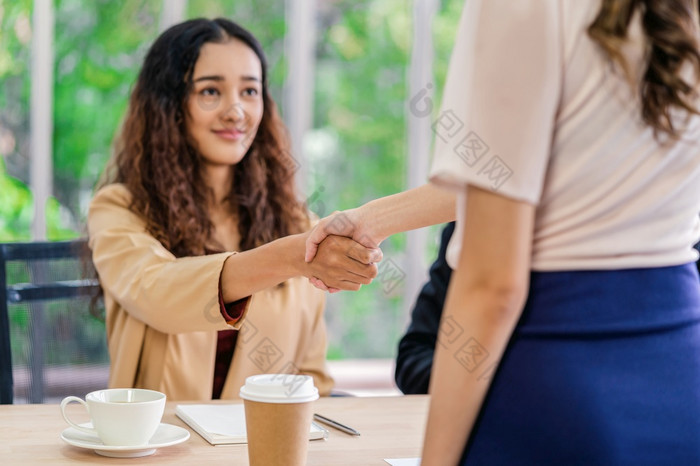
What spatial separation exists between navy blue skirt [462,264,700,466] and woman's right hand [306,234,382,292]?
3.38 ft

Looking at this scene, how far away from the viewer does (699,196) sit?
2.75ft

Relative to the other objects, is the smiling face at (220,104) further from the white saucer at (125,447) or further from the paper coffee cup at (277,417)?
the paper coffee cup at (277,417)

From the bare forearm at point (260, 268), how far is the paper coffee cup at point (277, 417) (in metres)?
0.67

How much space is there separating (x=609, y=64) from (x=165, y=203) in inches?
59.4

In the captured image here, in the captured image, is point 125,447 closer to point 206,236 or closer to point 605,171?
point 605,171

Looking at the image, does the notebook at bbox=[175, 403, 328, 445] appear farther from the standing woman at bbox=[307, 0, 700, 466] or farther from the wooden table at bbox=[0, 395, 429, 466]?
the standing woman at bbox=[307, 0, 700, 466]

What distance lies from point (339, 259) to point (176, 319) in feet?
1.19

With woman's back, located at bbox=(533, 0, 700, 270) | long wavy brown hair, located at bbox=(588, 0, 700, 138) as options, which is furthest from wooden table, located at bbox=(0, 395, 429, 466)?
long wavy brown hair, located at bbox=(588, 0, 700, 138)

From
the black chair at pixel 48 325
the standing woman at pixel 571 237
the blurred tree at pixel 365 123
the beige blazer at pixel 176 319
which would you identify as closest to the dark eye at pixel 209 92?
the beige blazer at pixel 176 319

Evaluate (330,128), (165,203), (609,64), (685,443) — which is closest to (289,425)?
(685,443)

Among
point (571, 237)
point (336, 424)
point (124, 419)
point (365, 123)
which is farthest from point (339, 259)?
point (365, 123)

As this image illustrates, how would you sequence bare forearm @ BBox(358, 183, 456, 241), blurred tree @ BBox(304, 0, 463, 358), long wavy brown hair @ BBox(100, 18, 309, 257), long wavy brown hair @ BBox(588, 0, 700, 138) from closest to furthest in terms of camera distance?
1. long wavy brown hair @ BBox(588, 0, 700, 138)
2. bare forearm @ BBox(358, 183, 456, 241)
3. long wavy brown hair @ BBox(100, 18, 309, 257)
4. blurred tree @ BBox(304, 0, 463, 358)

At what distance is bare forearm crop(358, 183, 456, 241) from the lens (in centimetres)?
171

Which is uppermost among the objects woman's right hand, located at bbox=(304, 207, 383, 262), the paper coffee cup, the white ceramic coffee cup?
woman's right hand, located at bbox=(304, 207, 383, 262)
